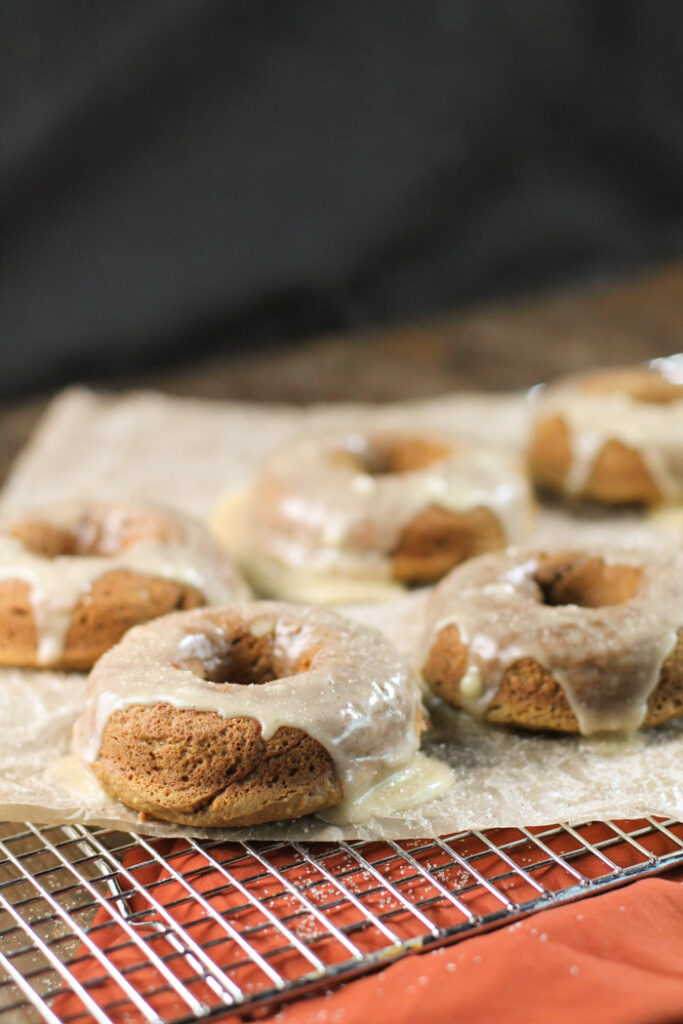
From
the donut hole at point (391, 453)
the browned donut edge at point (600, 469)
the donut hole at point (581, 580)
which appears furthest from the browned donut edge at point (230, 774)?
the browned donut edge at point (600, 469)

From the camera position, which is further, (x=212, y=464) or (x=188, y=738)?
(x=212, y=464)

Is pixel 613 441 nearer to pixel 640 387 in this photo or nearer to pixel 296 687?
pixel 640 387

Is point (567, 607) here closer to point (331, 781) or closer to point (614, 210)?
point (331, 781)

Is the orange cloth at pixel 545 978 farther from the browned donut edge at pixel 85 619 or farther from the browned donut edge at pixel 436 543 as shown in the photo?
the browned donut edge at pixel 436 543

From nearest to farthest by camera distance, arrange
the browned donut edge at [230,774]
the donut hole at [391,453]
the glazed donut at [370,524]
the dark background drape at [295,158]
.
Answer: the browned donut edge at [230,774] → the glazed donut at [370,524] → the donut hole at [391,453] → the dark background drape at [295,158]

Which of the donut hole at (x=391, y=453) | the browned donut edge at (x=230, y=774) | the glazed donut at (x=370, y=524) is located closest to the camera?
the browned donut edge at (x=230, y=774)

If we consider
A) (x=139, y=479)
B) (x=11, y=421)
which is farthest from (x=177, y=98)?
(x=139, y=479)
